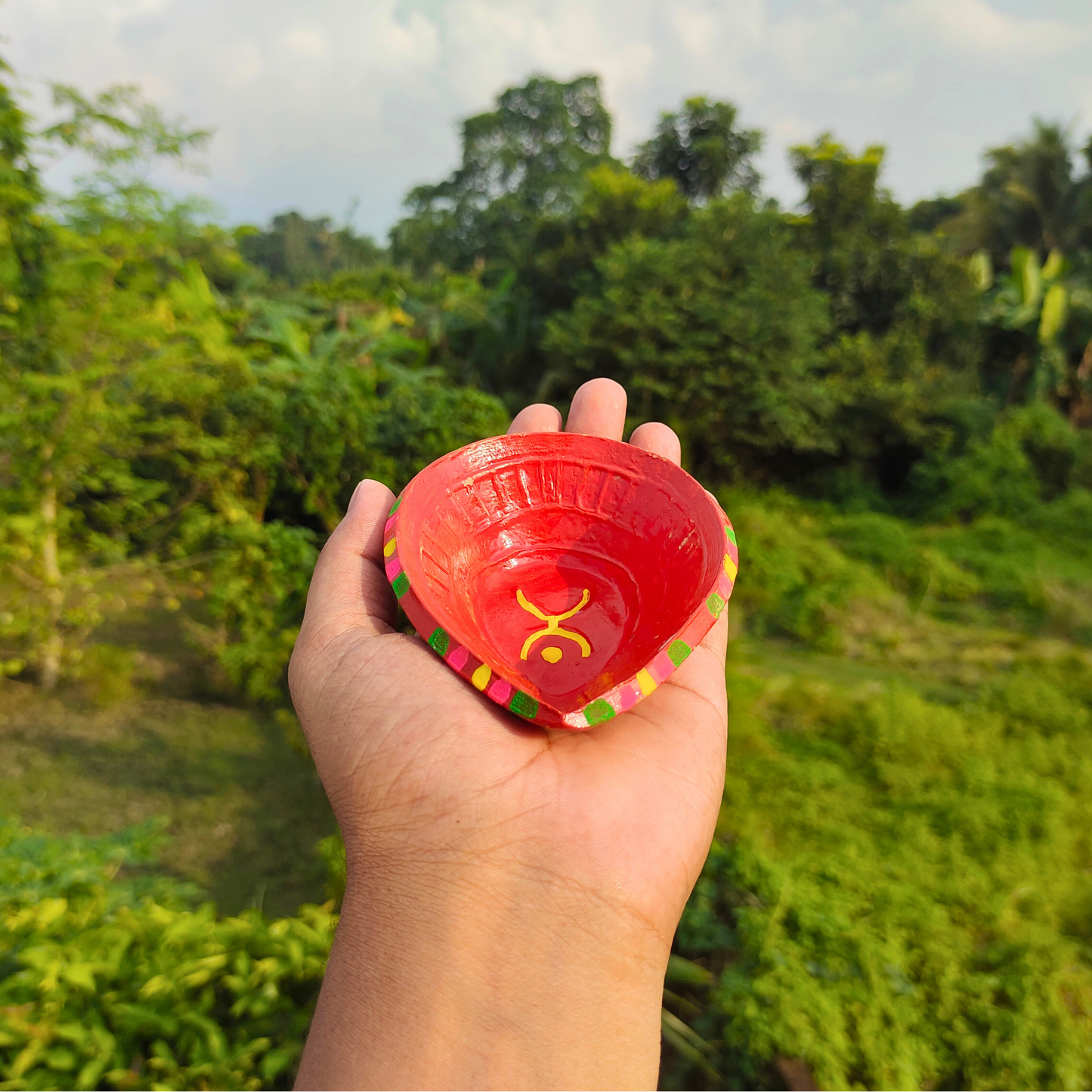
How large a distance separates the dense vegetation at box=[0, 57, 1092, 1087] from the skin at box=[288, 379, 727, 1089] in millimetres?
745

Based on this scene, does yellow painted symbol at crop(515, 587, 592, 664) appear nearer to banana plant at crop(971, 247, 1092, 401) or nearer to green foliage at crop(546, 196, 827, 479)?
green foliage at crop(546, 196, 827, 479)

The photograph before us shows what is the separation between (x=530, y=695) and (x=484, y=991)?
0.48 m

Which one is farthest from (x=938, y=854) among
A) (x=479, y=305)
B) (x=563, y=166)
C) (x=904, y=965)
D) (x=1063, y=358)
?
(x=563, y=166)

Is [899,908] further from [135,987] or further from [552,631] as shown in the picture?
[135,987]

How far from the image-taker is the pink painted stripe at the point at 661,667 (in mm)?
1396

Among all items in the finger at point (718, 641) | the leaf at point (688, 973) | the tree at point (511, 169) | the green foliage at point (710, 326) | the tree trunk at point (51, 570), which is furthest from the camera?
Answer: the tree at point (511, 169)

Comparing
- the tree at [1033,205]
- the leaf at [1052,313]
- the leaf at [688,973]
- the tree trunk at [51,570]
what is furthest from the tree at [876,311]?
the tree trunk at [51,570]

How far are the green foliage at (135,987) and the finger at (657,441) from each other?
171 cm

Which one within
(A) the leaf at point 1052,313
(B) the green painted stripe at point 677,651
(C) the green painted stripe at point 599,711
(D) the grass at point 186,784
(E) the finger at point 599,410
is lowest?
(D) the grass at point 186,784

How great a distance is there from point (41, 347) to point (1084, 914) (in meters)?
5.43

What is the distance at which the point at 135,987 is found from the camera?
1618mm

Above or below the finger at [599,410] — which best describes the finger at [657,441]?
below

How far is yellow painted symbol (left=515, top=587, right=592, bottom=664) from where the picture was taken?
5.52 feet

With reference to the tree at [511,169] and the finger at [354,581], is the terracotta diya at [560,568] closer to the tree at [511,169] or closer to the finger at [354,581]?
the finger at [354,581]
